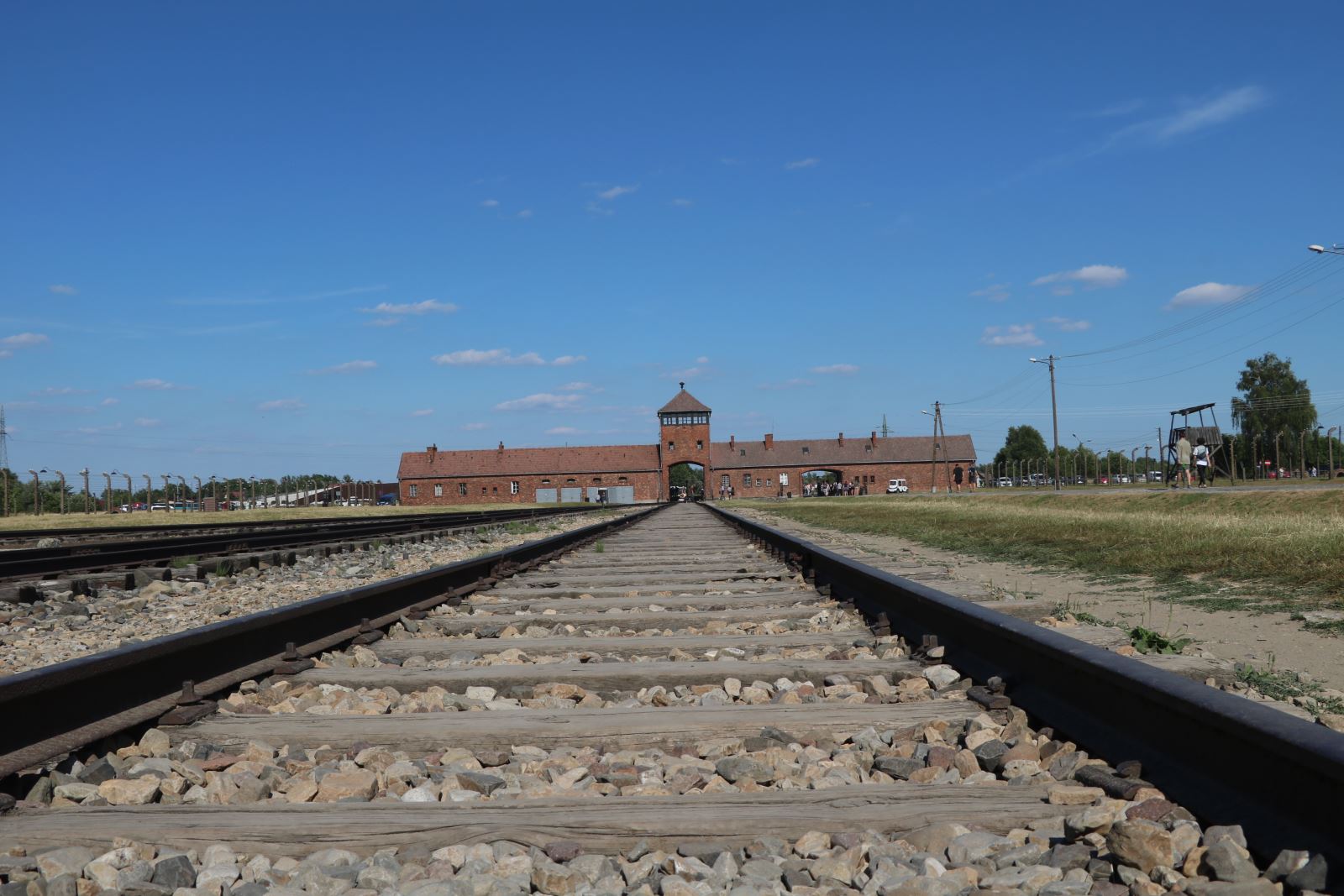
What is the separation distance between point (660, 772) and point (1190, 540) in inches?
341

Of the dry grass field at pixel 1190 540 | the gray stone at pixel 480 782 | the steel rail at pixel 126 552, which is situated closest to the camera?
the gray stone at pixel 480 782

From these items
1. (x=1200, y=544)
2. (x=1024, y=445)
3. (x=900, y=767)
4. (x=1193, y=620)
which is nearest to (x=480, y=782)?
(x=900, y=767)

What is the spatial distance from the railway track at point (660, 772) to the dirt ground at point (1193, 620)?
1.60 m

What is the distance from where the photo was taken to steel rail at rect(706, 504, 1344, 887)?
1.66 m

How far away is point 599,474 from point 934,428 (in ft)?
97.8

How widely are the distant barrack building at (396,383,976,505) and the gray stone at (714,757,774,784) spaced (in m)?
88.0

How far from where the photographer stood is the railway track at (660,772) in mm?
1790

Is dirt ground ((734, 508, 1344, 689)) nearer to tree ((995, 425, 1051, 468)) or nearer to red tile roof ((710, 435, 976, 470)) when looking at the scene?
red tile roof ((710, 435, 976, 470))

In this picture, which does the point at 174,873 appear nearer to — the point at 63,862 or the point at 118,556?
the point at 63,862

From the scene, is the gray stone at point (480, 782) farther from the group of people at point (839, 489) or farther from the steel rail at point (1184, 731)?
the group of people at point (839, 489)

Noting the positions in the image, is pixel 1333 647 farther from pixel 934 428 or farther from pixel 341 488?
pixel 341 488

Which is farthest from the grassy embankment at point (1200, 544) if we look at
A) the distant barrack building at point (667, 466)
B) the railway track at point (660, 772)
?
the distant barrack building at point (667, 466)

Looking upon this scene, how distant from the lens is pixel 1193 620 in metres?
5.88

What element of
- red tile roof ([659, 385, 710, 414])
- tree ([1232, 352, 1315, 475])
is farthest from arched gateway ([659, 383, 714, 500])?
tree ([1232, 352, 1315, 475])
